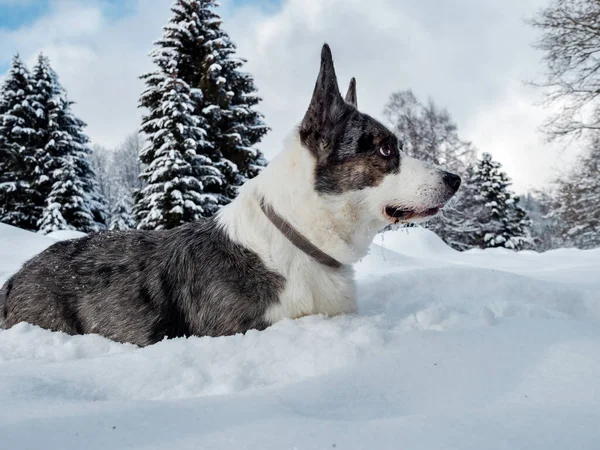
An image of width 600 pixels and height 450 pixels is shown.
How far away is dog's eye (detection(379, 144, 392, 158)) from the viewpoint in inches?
116

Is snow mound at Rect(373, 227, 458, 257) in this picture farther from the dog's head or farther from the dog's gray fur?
the dog's gray fur

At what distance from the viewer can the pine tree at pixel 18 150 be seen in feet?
72.8

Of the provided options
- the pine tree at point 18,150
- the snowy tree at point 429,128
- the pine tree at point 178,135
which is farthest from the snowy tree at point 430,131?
the pine tree at point 18,150

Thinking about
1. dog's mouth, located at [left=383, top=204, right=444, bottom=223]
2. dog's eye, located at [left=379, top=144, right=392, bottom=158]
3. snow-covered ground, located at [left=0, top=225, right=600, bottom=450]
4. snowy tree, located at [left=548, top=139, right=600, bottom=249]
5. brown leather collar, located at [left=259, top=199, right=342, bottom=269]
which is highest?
snowy tree, located at [left=548, top=139, right=600, bottom=249]

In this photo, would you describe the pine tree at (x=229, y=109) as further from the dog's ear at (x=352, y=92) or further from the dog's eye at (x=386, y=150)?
the dog's eye at (x=386, y=150)

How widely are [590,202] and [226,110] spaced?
57.2 feet

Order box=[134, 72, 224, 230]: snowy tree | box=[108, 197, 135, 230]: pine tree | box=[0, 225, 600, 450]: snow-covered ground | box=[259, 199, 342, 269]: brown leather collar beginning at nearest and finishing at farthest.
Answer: box=[0, 225, 600, 450]: snow-covered ground < box=[259, 199, 342, 269]: brown leather collar < box=[134, 72, 224, 230]: snowy tree < box=[108, 197, 135, 230]: pine tree

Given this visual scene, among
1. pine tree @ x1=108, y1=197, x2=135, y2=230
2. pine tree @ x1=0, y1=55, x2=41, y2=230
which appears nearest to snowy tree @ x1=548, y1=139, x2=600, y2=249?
pine tree @ x1=0, y1=55, x2=41, y2=230

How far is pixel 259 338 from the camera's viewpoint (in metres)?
2.18

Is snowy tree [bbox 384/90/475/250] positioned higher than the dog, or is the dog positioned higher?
snowy tree [bbox 384/90/475/250]

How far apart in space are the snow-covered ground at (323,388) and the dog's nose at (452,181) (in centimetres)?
83

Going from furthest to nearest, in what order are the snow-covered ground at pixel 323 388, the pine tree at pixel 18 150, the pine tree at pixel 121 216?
the pine tree at pixel 121 216
the pine tree at pixel 18 150
the snow-covered ground at pixel 323 388

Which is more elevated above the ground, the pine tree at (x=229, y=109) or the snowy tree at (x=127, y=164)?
the snowy tree at (x=127, y=164)

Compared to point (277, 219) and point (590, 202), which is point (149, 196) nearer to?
point (277, 219)
